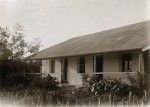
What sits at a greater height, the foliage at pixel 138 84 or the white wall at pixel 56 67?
the white wall at pixel 56 67

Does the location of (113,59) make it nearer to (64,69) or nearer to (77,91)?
(77,91)

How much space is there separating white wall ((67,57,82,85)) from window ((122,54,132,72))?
4.76 meters

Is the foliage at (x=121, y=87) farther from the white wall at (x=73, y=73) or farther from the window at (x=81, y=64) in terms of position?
the window at (x=81, y=64)

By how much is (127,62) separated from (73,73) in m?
6.06

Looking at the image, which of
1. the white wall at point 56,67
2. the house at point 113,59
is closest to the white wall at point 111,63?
the house at point 113,59

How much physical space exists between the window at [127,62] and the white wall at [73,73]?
4762mm

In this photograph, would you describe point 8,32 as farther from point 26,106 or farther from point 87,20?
point 26,106

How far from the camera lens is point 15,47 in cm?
4203

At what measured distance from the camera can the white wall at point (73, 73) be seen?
21.8 m

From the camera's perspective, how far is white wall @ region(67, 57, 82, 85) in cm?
2177

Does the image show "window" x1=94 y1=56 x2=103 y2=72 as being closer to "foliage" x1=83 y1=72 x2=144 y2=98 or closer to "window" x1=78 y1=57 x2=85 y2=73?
"window" x1=78 y1=57 x2=85 y2=73

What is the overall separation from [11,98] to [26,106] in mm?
1457

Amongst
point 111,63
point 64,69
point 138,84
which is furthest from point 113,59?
point 64,69

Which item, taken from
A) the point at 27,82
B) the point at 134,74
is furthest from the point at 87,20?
the point at 134,74
